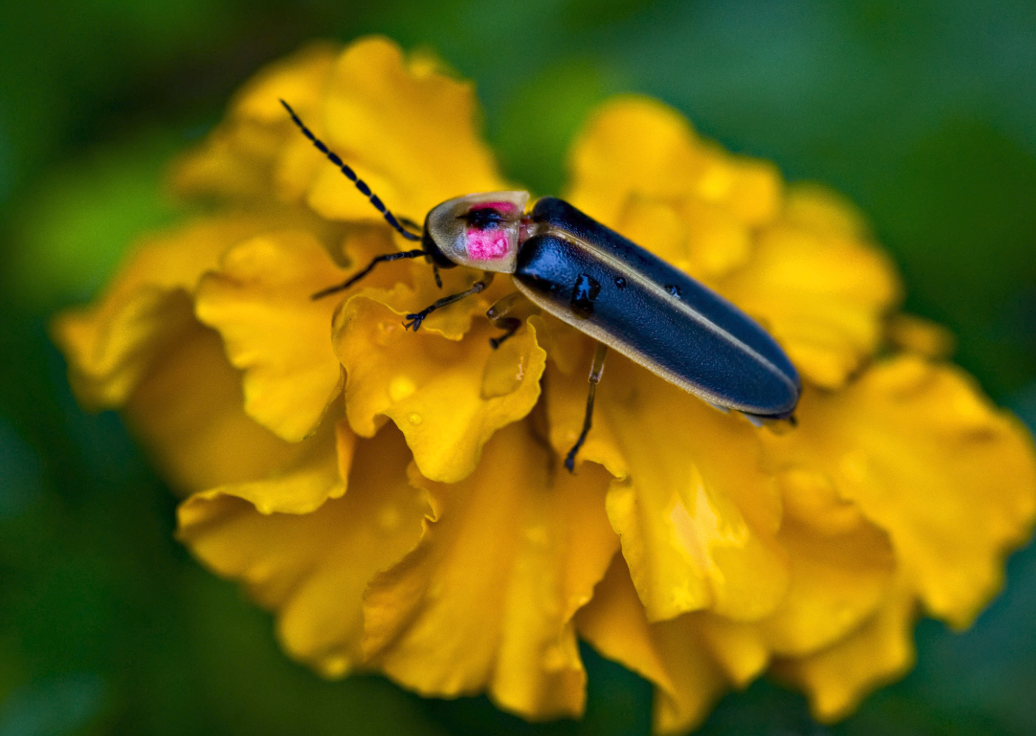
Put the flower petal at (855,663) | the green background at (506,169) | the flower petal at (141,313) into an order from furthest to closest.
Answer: the green background at (506,169) → the flower petal at (855,663) → the flower petal at (141,313)

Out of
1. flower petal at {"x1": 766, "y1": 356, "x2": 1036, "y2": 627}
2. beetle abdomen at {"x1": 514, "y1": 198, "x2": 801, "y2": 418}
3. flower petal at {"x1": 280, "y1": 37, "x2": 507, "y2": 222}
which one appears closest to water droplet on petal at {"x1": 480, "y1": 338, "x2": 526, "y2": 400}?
beetle abdomen at {"x1": 514, "y1": 198, "x2": 801, "y2": 418}

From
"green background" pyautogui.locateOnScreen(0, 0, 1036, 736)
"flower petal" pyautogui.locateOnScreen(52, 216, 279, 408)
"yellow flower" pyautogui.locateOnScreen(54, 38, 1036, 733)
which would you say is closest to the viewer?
"yellow flower" pyautogui.locateOnScreen(54, 38, 1036, 733)

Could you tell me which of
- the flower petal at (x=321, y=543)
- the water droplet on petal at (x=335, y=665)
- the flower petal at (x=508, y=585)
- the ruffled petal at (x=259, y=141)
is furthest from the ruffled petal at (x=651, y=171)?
the water droplet on petal at (x=335, y=665)

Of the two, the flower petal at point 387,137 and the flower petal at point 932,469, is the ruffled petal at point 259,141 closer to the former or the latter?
the flower petal at point 387,137

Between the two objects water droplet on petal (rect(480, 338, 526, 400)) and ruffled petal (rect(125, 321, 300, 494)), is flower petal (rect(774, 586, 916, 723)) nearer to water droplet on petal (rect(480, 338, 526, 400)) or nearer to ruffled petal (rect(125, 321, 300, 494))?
water droplet on petal (rect(480, 338, 526, 400))

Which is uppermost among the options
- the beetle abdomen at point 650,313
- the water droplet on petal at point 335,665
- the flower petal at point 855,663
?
the beetle abdomen at point 650,313

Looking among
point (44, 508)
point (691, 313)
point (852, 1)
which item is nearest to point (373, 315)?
point (691, 313)

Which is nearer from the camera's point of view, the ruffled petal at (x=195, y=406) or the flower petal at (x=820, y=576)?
the flower petal at (x=820, y=576)
